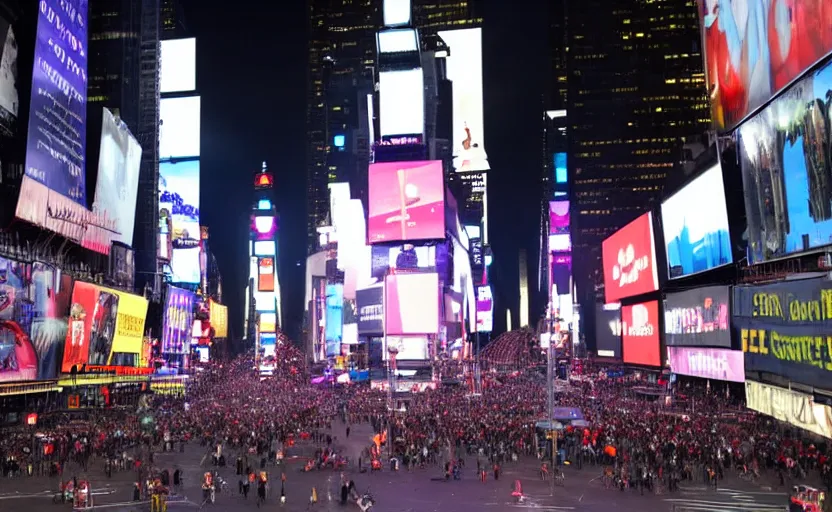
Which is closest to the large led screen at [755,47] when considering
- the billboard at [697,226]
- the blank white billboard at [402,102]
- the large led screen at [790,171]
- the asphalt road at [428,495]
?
the large led screen at [790,171]

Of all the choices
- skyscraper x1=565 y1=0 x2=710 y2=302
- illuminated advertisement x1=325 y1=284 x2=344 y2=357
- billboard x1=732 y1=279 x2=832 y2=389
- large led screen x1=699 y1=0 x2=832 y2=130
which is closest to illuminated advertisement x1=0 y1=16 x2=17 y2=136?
large led screen x1=699 y1=0 x2=832 y2=130

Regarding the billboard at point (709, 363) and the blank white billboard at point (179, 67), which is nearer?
the billboard at point (709, 363)

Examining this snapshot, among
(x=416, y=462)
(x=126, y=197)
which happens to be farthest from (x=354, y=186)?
(x=416, y=462)

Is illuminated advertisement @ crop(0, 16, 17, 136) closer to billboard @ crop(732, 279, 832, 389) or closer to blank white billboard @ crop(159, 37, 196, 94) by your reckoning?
billboard @ crop(732, 279, 832, 389)

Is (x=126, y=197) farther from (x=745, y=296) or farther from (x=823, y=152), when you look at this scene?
(x=823, y=152)

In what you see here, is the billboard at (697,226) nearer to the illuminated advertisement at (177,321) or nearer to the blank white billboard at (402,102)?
the illuminated advertisement at (177,321)

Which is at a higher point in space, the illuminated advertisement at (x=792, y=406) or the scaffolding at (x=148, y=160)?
the scaffolding at (x=148, y=160)
